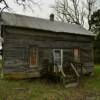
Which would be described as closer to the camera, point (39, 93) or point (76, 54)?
point (39, 93)

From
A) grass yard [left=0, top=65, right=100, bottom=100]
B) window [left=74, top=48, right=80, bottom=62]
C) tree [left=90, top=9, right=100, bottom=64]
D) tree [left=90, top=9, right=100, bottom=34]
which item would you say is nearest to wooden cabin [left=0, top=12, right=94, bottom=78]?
window [left=74, top=48, right=80, bottom=62]

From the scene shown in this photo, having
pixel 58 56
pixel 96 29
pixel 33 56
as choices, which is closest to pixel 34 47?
pixel 33 56

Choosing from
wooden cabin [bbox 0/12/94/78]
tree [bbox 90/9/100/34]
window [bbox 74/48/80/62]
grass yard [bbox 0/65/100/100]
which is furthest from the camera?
tree [bbox 90/9/100/34]

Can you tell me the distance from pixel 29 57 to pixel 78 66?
4930 mm

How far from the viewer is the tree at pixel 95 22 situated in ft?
117

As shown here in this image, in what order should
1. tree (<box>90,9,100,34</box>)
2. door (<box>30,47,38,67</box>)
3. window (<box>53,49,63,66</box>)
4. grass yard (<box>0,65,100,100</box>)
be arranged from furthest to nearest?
tree (<box>90,9,100,34</box>), window (<box>53,49,63,66</box>), door (<box>30,47,38,67</box>), grass yard (<box>0,65,100,100</box>)

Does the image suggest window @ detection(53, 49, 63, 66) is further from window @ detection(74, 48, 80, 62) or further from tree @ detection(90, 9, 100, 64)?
tree @ detection(90, 9, 100, 64)

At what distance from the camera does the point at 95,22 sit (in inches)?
1442

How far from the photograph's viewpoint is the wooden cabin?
46.7 ft

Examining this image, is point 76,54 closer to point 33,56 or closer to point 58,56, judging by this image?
point 58,56

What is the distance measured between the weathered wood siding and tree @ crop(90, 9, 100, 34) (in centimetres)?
1737

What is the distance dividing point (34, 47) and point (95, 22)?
939 inches

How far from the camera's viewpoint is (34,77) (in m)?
15.5

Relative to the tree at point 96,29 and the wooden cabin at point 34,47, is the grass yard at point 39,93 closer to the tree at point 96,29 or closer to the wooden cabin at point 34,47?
the wooden cabin at point 34,47
